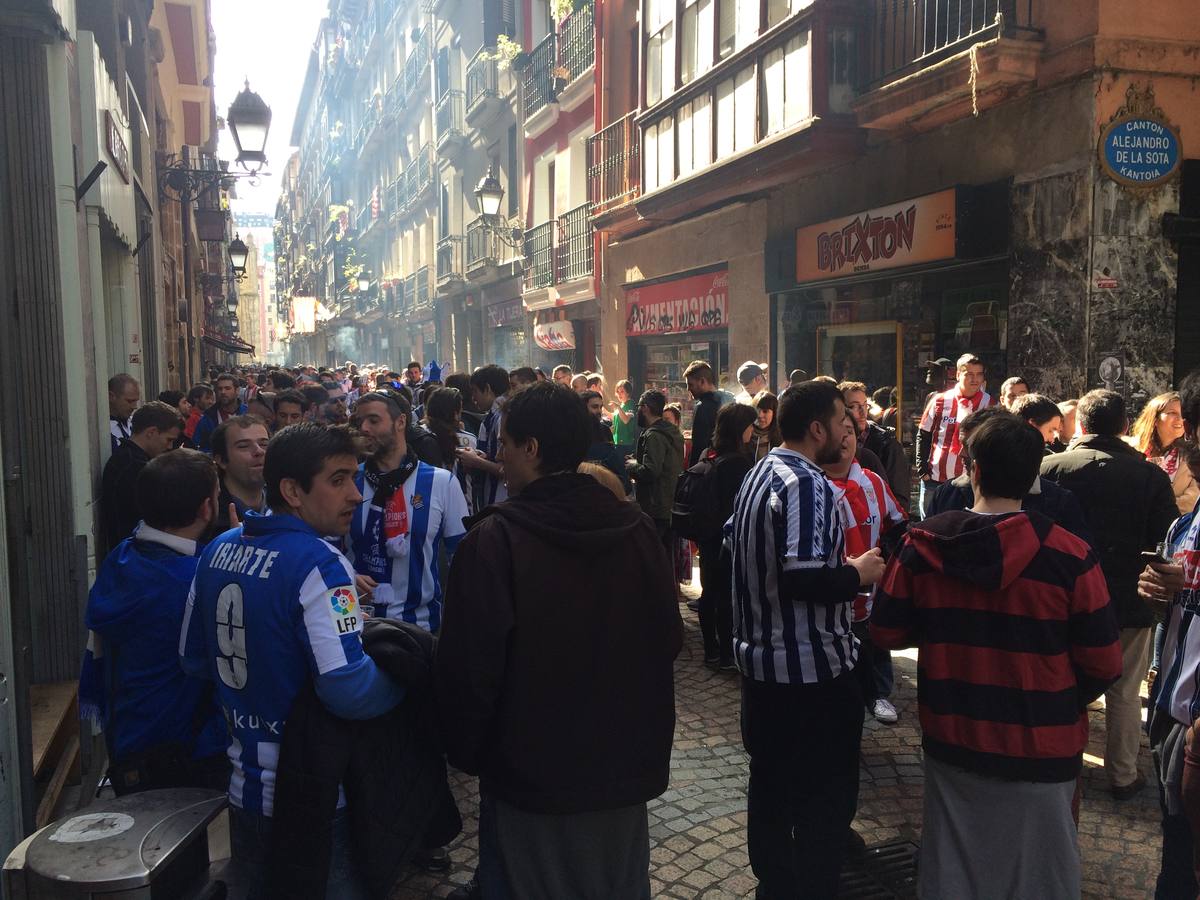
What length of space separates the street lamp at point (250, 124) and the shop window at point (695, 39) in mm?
6157

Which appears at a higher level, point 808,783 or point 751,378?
point 751,378

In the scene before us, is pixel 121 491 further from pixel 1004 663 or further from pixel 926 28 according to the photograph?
pixel 926 28

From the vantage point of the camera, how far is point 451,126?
28.8 m

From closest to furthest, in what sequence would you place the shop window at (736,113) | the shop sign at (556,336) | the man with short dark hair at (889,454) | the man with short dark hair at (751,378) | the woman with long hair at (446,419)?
the woman with long hair at (446,419) → the man with short dark hair at (889,454) → the man with short dark hair at (751,378) → the shop window at (736,113) → the shop sign at (556,336)

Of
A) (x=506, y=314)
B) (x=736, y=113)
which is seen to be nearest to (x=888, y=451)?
(x=736, y=113)

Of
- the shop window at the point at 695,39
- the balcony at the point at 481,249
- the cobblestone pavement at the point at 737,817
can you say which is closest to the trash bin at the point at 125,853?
the cobblestone pavement at the point at 737,817

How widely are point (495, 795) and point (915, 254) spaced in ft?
29.0

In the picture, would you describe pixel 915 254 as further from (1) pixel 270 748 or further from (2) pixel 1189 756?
(1) pixel 270 748

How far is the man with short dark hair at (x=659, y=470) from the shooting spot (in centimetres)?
765

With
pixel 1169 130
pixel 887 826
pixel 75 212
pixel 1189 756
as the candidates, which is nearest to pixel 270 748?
pixel 1189 756

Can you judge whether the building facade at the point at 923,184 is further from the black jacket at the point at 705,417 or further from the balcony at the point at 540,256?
the balcony at the point at 540,256

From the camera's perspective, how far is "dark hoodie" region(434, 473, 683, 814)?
232 cm

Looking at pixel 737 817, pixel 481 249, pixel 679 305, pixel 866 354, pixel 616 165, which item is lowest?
pixel 737 817

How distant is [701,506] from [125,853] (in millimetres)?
4368
